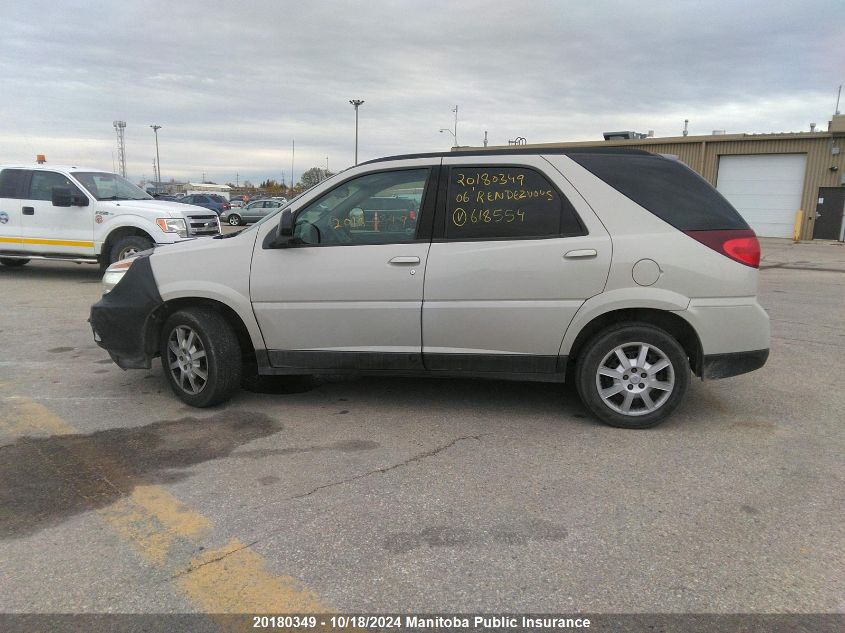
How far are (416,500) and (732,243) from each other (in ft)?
8.73

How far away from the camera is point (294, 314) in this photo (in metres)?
4.42

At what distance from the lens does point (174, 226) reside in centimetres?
1072

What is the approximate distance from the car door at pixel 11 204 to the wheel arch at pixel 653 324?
11.2 meters

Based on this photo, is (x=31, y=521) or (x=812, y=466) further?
(x=812, y=466)

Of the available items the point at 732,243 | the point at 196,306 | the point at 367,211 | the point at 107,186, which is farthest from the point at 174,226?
the point at 732,243

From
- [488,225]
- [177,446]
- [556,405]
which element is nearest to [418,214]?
[488,225]

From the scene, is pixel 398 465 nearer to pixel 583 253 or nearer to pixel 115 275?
pixel 583 253

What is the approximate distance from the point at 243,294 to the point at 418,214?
139 cm

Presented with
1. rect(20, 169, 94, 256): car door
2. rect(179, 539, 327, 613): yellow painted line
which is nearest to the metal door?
rect(20, 169, 94, 256): car door

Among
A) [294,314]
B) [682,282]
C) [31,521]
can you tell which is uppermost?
[682,282]

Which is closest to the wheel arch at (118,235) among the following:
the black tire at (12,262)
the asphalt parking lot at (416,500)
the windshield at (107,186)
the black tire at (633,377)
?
the windshield at (107,186)

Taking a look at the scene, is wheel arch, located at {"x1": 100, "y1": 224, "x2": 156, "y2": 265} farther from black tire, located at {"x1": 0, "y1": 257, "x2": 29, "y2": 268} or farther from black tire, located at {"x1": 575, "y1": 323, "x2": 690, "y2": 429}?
black tire, located at {"x1": 575, "y1": 323, "x2": 690, "y2": 429}

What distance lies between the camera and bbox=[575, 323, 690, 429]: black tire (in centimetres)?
412

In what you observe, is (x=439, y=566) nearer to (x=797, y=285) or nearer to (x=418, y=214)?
(x=418, y=214)
